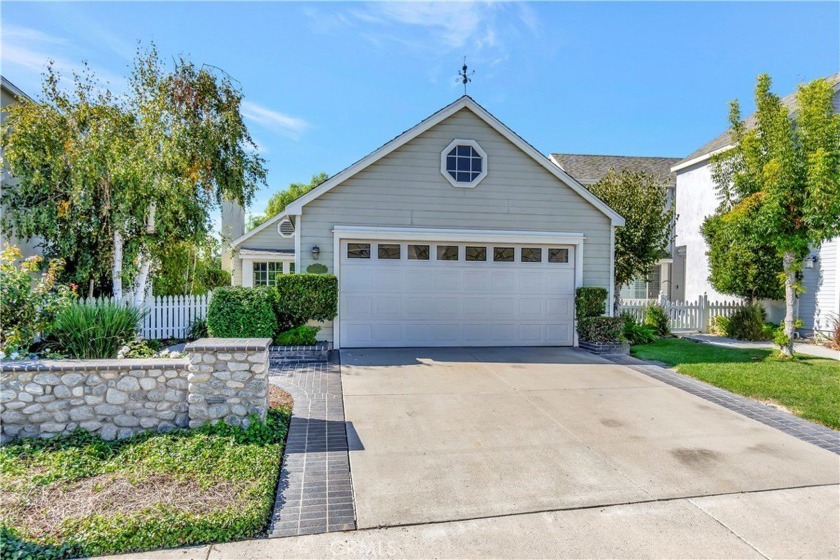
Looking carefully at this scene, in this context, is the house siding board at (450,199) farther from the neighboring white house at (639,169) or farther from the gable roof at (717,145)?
the gable roof at (717,145)

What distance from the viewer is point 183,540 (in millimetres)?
2891

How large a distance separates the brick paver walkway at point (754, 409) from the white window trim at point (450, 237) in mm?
2822

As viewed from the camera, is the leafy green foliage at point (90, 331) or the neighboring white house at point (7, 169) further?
the neighboring white house at point (7, 169)

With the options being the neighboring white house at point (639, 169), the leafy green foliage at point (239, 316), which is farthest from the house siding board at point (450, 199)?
the neighboring white house at point (639, 169)

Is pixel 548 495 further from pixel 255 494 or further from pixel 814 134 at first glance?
pixel 814 134

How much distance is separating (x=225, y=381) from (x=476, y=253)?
674 cm

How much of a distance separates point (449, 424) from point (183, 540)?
2.93m

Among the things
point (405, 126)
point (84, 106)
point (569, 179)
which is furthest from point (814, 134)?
point (84, 106)

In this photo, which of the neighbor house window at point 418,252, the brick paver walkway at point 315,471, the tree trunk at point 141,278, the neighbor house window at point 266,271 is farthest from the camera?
the neighbor house window at point 266,271

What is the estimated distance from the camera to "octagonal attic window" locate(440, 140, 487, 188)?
996cm

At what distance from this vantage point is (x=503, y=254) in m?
10.2

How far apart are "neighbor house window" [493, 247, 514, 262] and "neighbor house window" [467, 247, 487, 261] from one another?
0.80 ft

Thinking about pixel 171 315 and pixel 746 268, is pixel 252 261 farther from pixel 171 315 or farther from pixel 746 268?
pixel 746 268

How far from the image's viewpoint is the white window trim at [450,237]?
963cm
